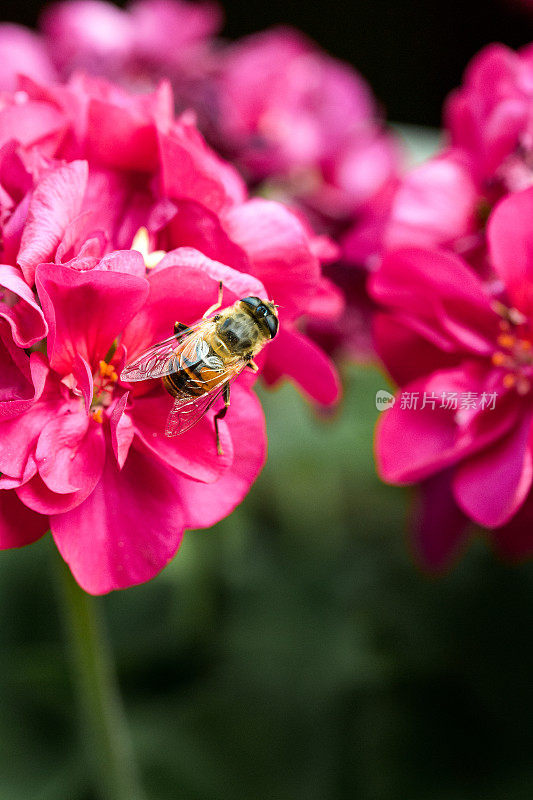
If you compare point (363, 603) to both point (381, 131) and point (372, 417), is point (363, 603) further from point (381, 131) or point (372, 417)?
point (381, 131)

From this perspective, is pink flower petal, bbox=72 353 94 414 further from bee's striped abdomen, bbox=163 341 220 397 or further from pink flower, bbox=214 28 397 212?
pink flower, bbox=214 28 397 212

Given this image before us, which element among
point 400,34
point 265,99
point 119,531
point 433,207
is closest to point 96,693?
point 119,531

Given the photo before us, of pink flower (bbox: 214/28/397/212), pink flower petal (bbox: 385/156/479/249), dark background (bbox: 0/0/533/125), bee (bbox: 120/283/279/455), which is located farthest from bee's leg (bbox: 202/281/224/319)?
dark background (bbox: 0/0/533/125)

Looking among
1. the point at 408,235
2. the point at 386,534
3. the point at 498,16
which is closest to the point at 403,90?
the point at 498,16

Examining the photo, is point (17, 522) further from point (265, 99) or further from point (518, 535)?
point (265, 99)

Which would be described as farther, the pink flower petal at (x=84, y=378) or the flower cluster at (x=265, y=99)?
the flower cluster at (x=265, y=99)

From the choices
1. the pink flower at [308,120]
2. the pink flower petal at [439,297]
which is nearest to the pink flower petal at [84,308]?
the pink flower petal at [439,297]

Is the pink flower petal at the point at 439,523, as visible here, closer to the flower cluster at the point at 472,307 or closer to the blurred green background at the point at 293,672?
the flower cluster at the point at 472,307
